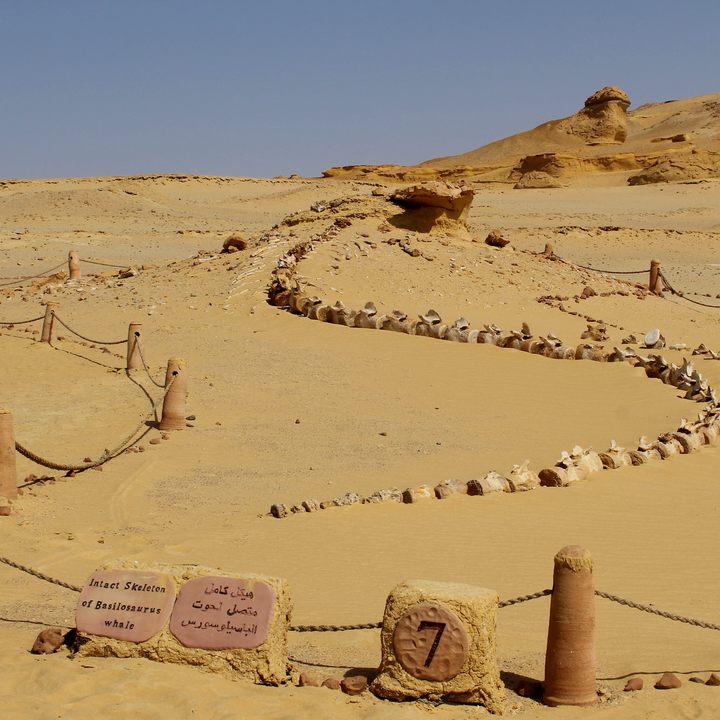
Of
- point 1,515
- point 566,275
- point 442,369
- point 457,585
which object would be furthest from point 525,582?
point 566,275

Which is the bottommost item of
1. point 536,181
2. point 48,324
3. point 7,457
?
point 7,457

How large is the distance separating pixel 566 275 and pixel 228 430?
10798mm

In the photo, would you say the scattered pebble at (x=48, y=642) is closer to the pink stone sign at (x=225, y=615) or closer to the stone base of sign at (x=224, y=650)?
the stone base of sign at (x=224, y=650)

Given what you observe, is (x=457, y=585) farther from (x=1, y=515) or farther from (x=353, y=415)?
(x=353, y=415)

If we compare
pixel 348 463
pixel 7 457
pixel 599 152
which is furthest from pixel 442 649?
pixel 599 152

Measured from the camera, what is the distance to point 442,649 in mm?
5262

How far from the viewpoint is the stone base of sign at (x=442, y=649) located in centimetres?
525

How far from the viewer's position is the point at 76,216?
132 ft

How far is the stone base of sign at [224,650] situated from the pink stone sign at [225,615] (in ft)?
0.05

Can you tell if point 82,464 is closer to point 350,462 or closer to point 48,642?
point 350,462

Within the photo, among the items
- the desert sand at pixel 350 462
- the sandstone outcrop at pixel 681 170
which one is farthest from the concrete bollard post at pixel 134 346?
the sandstone outcrop at pixel 681 170

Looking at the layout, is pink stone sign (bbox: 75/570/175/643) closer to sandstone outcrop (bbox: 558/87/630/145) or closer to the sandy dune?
the sandy dune

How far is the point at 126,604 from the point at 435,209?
627 inches

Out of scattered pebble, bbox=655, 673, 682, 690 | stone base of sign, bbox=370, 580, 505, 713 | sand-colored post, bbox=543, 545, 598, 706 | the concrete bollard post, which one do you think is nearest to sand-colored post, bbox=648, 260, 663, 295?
the concrete bollard post
